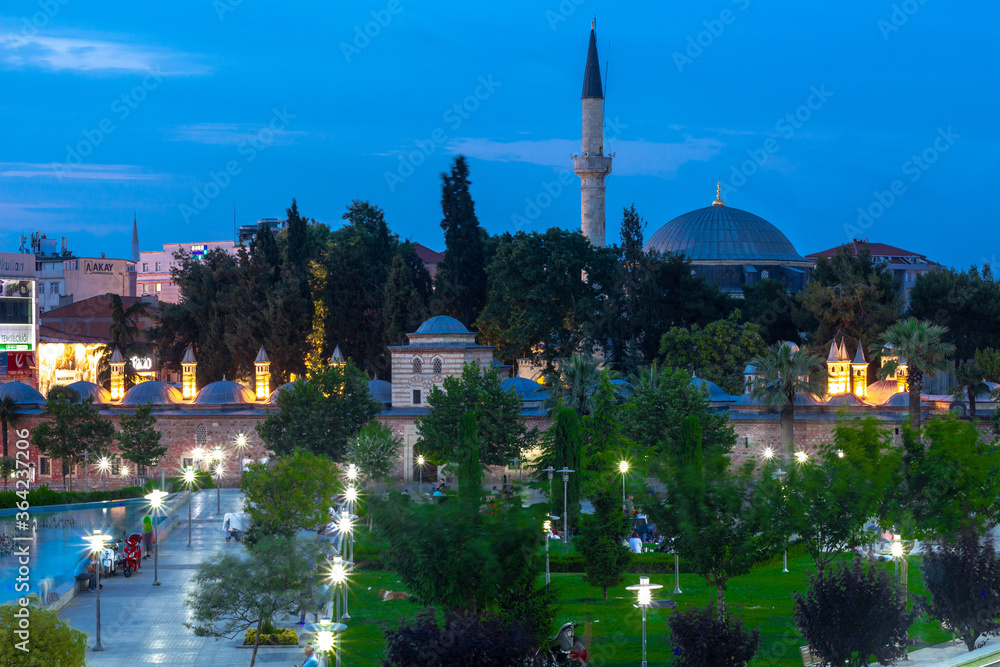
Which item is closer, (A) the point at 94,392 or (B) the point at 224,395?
(B) the point at 224,395

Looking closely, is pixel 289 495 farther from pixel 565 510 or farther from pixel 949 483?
pixel 949 483

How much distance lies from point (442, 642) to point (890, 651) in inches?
262

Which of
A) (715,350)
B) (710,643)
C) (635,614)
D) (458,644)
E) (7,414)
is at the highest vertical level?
(715,350)

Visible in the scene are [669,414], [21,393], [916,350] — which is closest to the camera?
[669,414]

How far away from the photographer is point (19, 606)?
47.8 feet

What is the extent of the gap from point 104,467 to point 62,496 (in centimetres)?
531

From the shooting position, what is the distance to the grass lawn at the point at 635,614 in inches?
770

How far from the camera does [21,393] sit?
45219 millimetres

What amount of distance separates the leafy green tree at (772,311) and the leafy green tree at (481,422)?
62.6 feet

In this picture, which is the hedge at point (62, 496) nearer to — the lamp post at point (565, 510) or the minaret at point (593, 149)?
the lamp post at point (565, 510)

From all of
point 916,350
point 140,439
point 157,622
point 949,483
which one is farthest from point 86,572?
point 916,350

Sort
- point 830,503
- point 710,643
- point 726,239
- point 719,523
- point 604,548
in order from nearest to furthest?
point 710,643 < point 719,523 < point 830,503 < point 604,548 < point 726,239

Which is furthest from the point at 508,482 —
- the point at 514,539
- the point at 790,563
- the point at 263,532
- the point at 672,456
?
the point at 514,539

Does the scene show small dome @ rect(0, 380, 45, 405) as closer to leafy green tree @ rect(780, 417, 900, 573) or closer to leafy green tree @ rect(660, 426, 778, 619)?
leafy green tree @ rect(660, 426, 778, 619)
